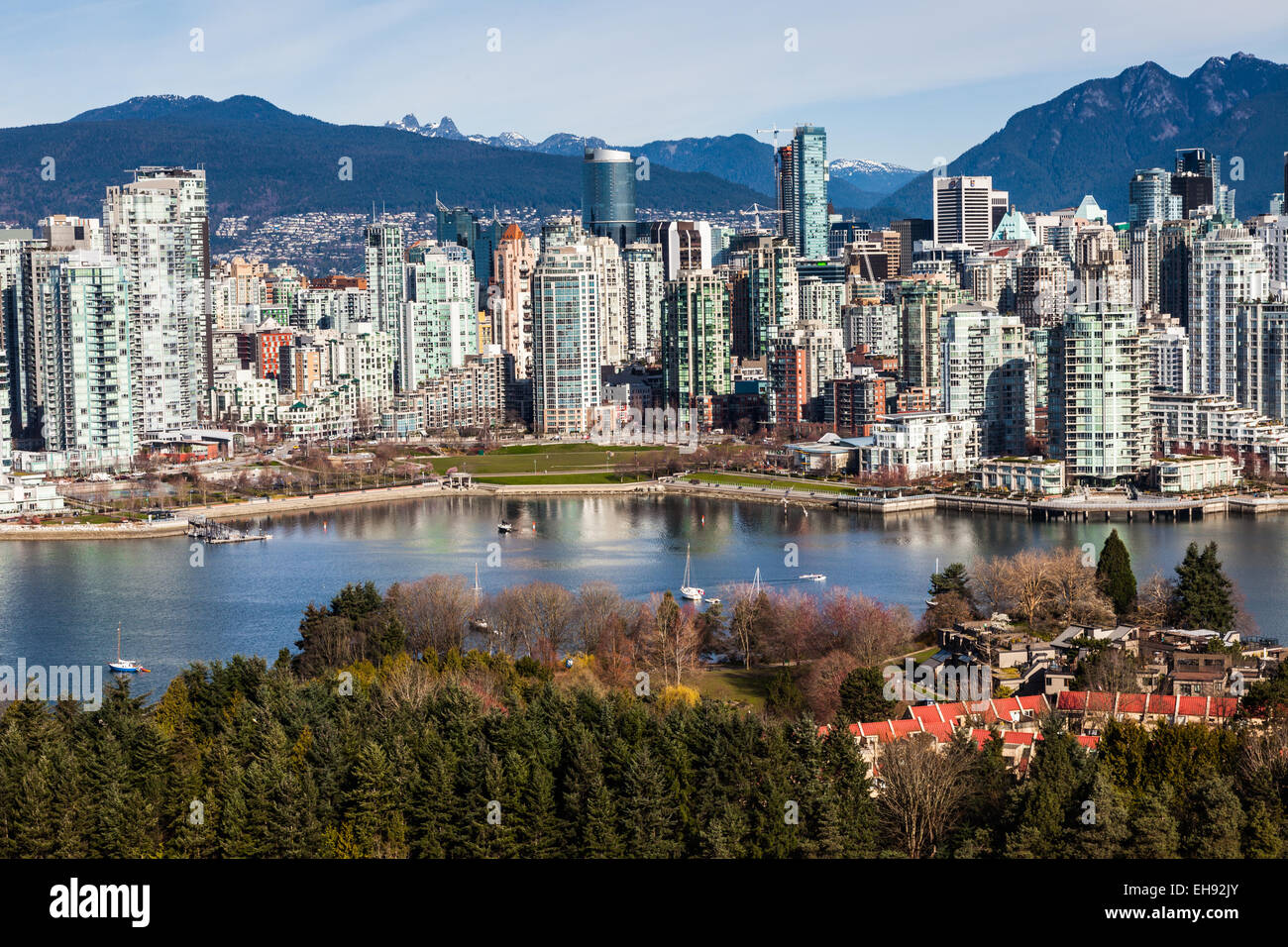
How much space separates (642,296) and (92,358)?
61.6 ft

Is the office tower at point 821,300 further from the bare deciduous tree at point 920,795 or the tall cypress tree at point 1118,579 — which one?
the bare deciduous tree at point 920,795

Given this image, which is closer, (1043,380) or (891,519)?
(891,519)

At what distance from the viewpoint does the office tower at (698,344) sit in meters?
28.4

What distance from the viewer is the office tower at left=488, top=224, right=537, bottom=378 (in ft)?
118

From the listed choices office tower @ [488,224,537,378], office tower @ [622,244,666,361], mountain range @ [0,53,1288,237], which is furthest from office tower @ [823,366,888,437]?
mountain range @ [0,53,1288,237]

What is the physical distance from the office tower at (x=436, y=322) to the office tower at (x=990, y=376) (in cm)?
1058

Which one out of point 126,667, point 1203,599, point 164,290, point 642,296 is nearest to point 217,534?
point 126,667

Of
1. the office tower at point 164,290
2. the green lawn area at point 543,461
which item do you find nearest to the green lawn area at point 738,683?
the green lawn area at point 543,461

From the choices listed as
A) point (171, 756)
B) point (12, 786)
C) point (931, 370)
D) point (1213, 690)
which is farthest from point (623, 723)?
point (931, 370)

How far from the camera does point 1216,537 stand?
53.7 feet

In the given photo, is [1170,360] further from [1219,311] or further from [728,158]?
[728,158]
